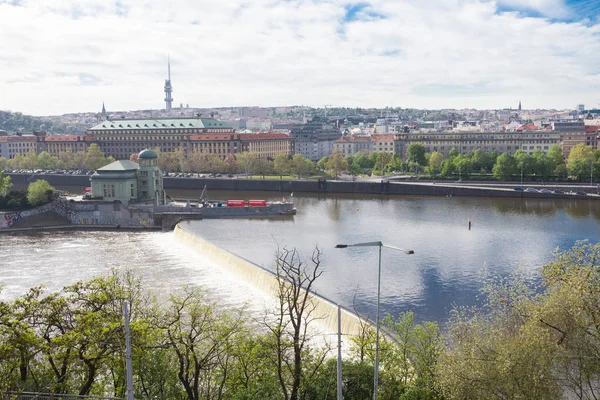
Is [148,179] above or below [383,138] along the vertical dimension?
below

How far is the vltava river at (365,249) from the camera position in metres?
29.8

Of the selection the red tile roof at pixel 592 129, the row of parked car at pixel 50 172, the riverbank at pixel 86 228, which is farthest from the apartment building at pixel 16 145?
the red tile roof at pixel 592 129

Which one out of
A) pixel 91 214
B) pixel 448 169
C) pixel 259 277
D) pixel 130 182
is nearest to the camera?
pixel 259 277

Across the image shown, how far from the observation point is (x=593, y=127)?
96500 millimetres

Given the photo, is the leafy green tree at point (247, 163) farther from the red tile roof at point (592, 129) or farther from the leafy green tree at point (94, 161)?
the red tile roof at point (592, 129)

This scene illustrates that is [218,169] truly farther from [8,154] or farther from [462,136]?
[8,154]

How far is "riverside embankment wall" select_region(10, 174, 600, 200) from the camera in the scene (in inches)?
2596

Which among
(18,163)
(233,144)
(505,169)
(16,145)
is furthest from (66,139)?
(505,169)

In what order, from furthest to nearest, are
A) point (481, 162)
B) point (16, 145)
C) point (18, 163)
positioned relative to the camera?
point (16, 145), point (18, 163), point (481, 162)

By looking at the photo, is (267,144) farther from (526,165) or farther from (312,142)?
(526,165)

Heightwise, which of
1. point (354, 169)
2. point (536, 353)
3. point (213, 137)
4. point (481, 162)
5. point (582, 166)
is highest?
point (213, 137)

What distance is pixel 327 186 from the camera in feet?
251

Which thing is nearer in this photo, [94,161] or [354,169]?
[354,169]

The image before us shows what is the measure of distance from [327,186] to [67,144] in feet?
183
